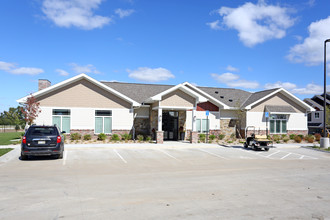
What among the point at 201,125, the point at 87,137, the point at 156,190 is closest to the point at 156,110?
the point at 201,125

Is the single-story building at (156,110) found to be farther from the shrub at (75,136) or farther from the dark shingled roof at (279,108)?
the shrub at (75,136)

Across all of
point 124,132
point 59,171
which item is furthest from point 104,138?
point 59,171

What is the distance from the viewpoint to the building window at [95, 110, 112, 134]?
23.2 m

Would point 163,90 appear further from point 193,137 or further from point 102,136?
point 102,136

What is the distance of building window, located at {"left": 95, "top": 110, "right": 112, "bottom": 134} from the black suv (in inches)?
394

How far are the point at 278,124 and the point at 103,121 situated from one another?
18.3 m

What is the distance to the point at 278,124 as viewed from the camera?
29281 mm

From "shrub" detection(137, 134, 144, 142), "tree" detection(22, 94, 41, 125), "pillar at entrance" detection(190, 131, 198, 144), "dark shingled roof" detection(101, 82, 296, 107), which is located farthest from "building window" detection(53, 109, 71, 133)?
"pillar at entrance" detection(190, 131, 198, 144)

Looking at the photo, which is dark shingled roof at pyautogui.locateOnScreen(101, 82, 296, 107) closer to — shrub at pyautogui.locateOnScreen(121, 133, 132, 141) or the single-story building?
the single-story building

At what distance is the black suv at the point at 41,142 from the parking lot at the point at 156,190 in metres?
0.47

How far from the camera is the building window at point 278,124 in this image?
29097 millimetres

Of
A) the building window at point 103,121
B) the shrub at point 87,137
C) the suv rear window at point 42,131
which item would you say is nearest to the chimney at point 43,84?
the building window at point 103,121

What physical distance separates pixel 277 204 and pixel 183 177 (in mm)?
3760

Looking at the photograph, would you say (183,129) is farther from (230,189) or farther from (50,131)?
(230,189)
